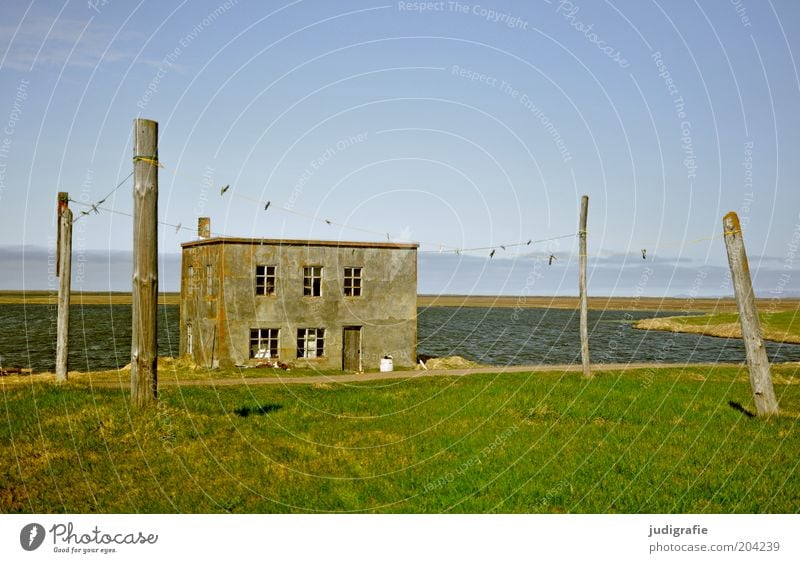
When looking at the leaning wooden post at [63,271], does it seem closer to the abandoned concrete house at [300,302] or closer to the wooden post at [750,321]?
the abandoned concrete house at [300,302]

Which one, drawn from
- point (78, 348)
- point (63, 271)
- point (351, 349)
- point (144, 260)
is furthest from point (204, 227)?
point (78, 348)

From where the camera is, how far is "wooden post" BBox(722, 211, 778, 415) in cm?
1578

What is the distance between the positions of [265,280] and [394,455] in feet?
67.2

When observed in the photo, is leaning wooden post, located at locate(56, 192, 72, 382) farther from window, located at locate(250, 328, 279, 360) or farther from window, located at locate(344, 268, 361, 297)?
window, located at locate(344, 268, 361, 297)

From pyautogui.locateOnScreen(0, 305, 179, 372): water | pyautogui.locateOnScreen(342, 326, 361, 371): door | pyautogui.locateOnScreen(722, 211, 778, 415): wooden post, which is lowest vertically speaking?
pyautogui.locateOnScreen(0, 305, 179, 372): water

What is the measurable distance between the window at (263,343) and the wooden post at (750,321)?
21.3 m

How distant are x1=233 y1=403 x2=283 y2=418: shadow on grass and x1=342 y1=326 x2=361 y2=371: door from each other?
50.5 ft

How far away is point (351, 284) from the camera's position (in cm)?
3356

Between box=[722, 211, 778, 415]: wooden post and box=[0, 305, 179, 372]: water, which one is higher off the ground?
box=[722, 211, 778, 415]: wooden post

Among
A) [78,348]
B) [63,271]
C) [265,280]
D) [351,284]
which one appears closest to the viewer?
[63,271]

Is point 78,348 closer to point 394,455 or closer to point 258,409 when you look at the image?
point 258,409

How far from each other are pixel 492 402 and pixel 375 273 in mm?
16688

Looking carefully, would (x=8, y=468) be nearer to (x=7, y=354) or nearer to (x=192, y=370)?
(x=192, y=370)

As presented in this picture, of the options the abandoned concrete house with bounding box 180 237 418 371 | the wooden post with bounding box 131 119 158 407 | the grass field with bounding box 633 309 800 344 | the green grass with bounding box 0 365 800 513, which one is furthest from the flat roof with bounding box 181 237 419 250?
the grass field with bounding box 633 309 800 344
